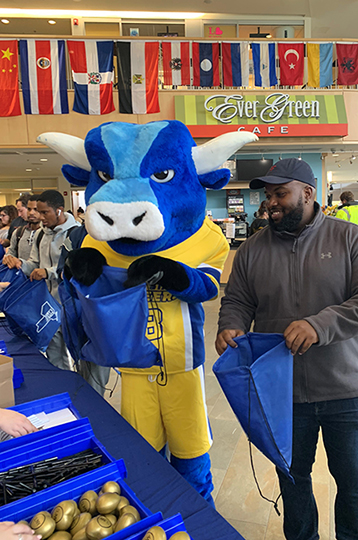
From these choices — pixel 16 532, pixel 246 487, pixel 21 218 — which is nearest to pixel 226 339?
pixel 16 532

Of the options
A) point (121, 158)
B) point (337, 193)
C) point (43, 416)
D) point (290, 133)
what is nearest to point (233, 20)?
point (290, 133)

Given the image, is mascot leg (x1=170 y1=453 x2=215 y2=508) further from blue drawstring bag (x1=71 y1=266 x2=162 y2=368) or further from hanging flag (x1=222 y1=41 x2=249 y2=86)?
hanging flag (x1=222 y1=41 x2=249 y2=86)

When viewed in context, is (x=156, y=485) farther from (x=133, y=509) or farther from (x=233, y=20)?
(x=233, y=20)

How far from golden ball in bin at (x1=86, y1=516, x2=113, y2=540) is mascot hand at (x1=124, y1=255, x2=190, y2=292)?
784 millimetres

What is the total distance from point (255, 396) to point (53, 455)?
67 centimetres

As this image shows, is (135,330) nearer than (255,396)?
No

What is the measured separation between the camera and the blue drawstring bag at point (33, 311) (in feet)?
8.77

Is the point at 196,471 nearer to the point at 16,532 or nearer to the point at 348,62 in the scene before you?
the point at 16,532

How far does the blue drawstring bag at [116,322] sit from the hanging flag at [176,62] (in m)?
7.83

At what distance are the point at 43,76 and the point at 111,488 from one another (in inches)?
336

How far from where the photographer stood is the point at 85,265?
5.10 feet

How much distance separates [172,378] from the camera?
1.71m

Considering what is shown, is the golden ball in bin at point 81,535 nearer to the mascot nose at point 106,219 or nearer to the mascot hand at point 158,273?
the mascot hand at point 158,273

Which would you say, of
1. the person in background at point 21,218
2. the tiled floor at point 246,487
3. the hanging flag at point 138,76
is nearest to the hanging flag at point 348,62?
the hanging flag at point 138,76
